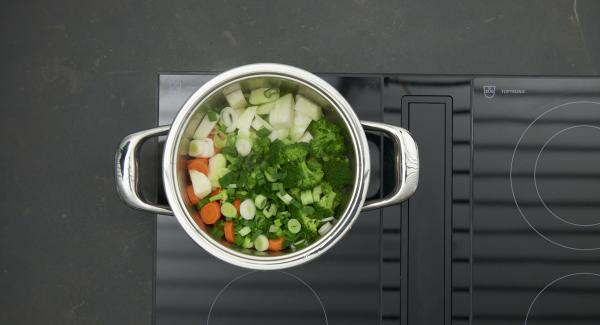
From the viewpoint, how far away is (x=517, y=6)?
106 centimetres

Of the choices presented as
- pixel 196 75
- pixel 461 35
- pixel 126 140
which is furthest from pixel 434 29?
pixel 126 140

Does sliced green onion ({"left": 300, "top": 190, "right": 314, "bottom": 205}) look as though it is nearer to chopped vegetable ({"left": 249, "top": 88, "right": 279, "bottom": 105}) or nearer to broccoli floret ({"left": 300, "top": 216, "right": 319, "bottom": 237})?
broccoli floret ({"left": 300, "top": 216, "right": 319, "bottom": 237})

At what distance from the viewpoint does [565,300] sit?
1.00 metres

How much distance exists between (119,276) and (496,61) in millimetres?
941

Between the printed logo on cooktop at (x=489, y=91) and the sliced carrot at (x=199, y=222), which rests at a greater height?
the printed logo on cooktop at (x=489, y=91)

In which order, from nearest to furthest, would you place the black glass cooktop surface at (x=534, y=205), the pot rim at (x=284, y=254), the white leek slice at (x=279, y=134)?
the pot rim at (x=284, y=254)
the white leek slice at (x=279, y=134)
the black glass cooktop surface at (x=534, y=205)

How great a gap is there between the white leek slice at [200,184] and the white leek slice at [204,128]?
2.6 inches

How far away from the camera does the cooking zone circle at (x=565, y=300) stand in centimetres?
99

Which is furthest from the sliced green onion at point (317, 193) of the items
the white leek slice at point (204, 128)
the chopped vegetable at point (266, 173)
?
the white leek slice at point (204, 128)

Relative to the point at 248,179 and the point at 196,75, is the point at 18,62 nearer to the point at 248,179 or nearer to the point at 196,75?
the point at 196,75

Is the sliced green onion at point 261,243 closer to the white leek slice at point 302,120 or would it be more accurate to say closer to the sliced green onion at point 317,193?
the sliced green onion at point 317,193

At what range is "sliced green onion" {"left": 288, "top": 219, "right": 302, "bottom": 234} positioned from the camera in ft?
2.78

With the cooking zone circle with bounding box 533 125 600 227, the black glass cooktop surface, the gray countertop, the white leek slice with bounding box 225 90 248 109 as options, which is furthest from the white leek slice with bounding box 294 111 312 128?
the cooking zone circle with bounding box 533 125 600 227

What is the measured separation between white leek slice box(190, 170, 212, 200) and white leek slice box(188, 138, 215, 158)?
0.11 feet
